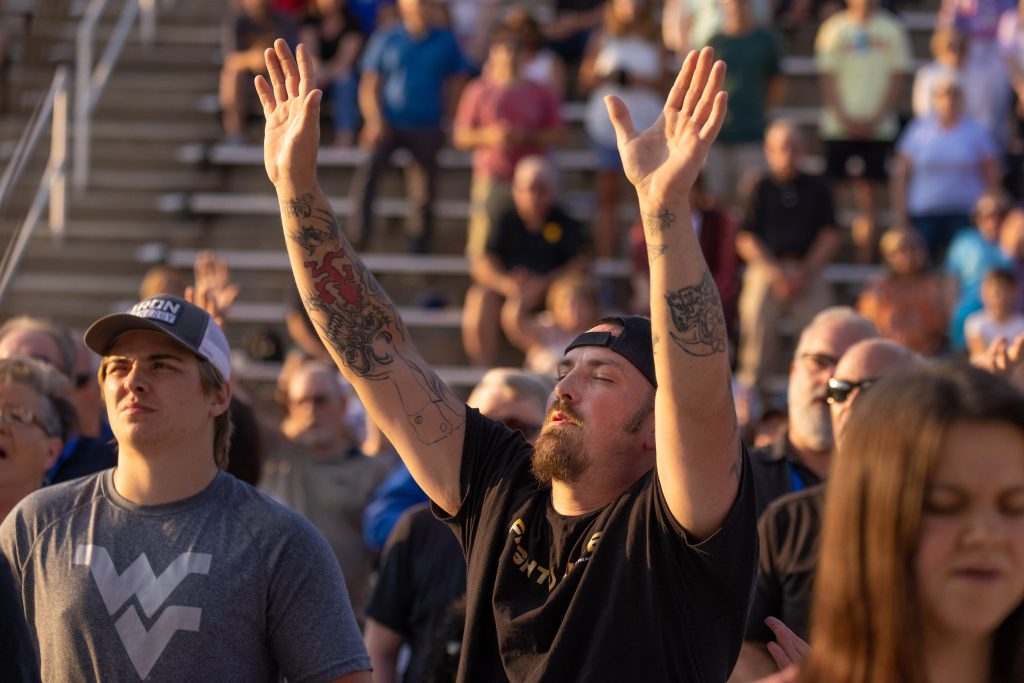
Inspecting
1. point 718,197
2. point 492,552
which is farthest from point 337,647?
point 718,197

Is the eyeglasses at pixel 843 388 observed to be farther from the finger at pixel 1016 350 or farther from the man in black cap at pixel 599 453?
the man in black cap at pixel 599 453

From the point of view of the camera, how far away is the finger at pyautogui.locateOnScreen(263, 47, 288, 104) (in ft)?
14.3

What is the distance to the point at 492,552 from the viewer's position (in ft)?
12.9

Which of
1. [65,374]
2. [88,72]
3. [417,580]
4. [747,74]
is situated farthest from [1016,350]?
[88,72]

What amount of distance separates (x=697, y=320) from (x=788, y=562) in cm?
174

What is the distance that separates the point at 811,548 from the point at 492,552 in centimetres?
140

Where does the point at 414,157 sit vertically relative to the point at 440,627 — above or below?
above

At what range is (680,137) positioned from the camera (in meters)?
3.54

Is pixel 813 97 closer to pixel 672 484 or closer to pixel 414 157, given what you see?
pixel 414 157

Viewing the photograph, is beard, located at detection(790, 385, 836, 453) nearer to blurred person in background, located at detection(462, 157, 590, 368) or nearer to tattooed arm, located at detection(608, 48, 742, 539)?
tattooed arm, located at detection(608, 48, 742, 539)

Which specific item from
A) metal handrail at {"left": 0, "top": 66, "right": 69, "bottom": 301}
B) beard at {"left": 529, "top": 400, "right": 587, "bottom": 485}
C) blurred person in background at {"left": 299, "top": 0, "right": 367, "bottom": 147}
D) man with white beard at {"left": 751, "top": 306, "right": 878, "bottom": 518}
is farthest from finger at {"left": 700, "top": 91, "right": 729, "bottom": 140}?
blurred person in background at {"left": 299, "top": 0, "right": 367, "bottom": 147}

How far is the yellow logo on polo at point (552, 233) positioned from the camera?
10.8 metres

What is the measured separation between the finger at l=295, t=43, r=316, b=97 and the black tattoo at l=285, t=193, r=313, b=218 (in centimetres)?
26

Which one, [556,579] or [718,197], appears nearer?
[556,579]
